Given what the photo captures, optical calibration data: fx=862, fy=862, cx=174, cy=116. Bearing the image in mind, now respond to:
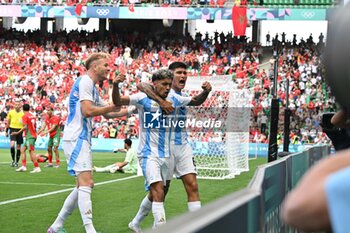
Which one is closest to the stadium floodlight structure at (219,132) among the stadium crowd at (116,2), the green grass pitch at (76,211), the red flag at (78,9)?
the green grass pitch at (76,211)

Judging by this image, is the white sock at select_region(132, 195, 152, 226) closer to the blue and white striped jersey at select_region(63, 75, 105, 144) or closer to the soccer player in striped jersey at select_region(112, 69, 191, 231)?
the soccer player in striped jersey at select_region(112, 69, 191, 231)

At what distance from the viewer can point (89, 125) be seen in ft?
30.6

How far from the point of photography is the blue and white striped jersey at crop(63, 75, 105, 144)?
360 inches

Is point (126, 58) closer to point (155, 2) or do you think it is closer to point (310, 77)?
point (155, 2)

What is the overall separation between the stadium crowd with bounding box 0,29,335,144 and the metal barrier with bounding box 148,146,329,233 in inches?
1152

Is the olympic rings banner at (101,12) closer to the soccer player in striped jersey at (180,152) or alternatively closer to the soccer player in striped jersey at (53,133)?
the soccer player in striped jersey at (53,133)

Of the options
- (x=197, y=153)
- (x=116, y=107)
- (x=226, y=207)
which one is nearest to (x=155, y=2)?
(x=197, y=153)

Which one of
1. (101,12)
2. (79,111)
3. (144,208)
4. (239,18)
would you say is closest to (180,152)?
(144,208)

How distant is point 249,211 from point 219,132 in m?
21.1

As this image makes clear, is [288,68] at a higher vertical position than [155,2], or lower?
lower

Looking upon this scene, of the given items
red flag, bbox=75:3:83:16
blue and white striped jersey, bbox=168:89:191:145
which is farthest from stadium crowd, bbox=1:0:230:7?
blue and white striped jersey, bbox=168:89:191:145

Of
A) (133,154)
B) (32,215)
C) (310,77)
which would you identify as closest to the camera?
(32,215)

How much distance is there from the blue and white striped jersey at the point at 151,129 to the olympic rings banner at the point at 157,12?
33415mm

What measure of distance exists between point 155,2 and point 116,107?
1553 inches
